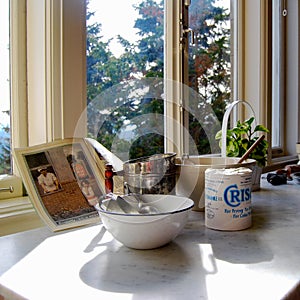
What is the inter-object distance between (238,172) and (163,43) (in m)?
0.85

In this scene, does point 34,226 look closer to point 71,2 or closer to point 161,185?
point 161,185

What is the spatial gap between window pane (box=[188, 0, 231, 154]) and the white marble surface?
0.83m

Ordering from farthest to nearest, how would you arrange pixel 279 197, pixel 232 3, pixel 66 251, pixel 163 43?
1. pixel 232 3
2. pixel 163 43
3. pixel 279 197
4. pixel 66 251

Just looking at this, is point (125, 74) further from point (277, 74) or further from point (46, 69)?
point (277, 74)

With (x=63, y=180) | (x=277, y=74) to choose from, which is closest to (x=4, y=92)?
(x=63, y=180)

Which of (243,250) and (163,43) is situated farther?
(163,43)

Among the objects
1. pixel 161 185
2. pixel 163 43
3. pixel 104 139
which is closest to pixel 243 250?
pixel 161 185

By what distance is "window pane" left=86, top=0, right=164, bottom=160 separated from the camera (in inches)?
47.1

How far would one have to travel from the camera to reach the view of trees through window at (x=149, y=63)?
121 cm

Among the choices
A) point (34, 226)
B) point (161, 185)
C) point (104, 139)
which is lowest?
point (34, 226)

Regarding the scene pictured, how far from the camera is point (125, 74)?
1.32m

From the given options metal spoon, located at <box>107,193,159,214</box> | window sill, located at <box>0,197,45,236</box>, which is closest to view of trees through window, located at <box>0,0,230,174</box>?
window sill, located at <box>0,197,45,236</box>

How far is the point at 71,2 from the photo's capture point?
3.45 ft

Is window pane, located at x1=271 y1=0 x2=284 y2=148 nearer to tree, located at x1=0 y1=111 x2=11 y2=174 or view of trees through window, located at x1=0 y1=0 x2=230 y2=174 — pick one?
view of trees through window, located at x1=0 y1=0 x2=230 y2=174
